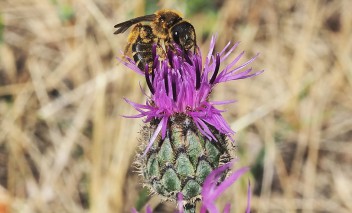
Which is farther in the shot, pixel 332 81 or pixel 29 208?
pixel 332 81

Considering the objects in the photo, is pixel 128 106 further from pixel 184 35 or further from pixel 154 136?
pixel 154 136

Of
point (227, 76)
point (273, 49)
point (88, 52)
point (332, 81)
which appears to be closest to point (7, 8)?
point (88, 52)

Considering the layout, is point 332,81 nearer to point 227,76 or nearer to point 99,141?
point 99,141

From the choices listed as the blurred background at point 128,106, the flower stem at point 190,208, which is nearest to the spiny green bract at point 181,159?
the flower stem at point 190,208

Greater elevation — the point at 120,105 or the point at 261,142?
the point at 120,105

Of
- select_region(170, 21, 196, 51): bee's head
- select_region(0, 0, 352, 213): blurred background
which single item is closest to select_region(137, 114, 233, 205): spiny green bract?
select_region(170, 21, 196, 51): bee's head

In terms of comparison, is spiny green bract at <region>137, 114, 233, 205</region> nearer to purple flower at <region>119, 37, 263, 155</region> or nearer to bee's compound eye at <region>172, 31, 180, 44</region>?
purple flower at <region>119, 37, 263, 155</region>

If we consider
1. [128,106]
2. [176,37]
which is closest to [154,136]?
[176,37]
